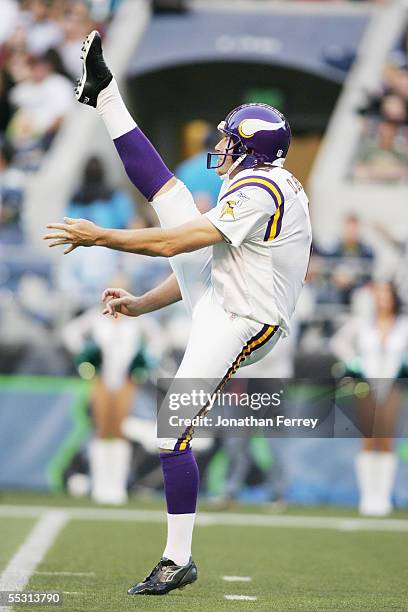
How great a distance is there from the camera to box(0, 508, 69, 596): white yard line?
532 centimetres

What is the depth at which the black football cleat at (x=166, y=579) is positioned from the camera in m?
4.97

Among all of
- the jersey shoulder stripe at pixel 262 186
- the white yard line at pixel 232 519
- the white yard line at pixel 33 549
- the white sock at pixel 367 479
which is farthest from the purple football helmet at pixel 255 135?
the white sock at pixel 367 479

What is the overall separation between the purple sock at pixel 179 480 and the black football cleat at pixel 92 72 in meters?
1.47

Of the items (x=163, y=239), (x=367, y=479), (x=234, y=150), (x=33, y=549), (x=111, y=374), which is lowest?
(x=33, y=549)

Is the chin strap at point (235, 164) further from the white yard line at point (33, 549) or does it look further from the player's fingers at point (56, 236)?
the white yard line at point (33, 549)

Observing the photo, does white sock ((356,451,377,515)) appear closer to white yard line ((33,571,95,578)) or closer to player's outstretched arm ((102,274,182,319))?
white yard line ((33,571,95,578))

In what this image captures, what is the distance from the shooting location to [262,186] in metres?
4.88

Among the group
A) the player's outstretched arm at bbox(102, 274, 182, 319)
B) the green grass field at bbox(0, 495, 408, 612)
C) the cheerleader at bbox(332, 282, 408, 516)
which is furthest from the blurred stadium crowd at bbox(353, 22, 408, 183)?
the player's outstretched arm at bbox(102, 274, 182, 319)

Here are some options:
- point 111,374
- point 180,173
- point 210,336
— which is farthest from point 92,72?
point 180,173

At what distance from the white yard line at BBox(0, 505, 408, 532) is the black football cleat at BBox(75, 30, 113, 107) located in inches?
154

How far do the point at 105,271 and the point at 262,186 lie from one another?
6771 millimetres

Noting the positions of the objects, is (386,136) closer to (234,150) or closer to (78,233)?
(234,150)

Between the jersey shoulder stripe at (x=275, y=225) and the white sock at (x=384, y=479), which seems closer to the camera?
the jersey shoulder stripe at (x=275, y=225)

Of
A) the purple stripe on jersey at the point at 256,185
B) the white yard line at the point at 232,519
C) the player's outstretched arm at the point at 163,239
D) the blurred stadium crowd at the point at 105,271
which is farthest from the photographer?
the blurred stadium crowd at the point at 105,271
